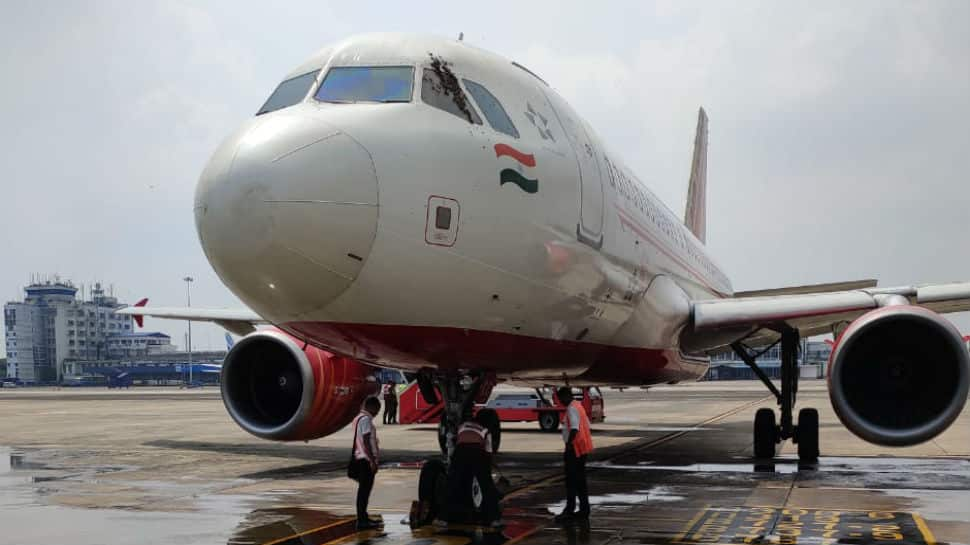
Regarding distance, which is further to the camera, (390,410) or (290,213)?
(390,410)

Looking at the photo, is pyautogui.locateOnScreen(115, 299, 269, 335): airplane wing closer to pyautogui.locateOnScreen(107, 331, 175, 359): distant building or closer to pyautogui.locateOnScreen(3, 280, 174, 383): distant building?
pyautogui.locateOnScreen(3, 280, 174, 383): distant building

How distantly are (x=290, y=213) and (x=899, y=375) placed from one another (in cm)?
757

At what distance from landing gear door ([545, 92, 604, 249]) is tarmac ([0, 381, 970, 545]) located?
2.81 metres

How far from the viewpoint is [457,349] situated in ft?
29.2

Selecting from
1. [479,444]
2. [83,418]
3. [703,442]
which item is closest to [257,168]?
[479,444]

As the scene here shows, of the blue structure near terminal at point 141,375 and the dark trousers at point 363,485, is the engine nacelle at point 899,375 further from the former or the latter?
the blue structure near terminal at point 141,375

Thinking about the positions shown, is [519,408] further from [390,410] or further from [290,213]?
[290,213]

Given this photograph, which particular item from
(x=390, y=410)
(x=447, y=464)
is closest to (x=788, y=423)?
(x=447, y=464)

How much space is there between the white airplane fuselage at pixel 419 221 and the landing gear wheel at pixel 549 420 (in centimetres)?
1497

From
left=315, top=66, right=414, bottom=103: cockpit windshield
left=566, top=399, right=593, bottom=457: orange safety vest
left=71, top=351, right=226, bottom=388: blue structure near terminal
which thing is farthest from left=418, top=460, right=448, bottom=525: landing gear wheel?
left=71, top=351, right=226, bottom=388: blue structure near terminal

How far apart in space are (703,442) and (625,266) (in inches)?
393

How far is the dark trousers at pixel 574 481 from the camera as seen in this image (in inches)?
393

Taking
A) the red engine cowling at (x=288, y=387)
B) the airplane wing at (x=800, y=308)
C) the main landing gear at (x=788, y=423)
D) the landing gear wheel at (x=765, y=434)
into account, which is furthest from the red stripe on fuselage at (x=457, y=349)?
the landing gear wheel at (x=765, y=434)

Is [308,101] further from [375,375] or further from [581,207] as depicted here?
[375,375]
